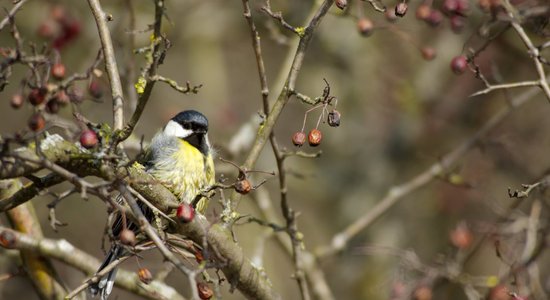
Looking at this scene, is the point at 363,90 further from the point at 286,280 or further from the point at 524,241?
the point at 524,241

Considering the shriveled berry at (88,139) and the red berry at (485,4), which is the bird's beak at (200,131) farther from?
the shriveled berry at (88,139)

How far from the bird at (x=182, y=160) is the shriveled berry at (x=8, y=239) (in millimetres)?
604

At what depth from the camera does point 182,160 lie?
437 cm

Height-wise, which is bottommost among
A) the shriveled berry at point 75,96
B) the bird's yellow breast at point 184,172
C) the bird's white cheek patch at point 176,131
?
the shriveled berry at point 75,96

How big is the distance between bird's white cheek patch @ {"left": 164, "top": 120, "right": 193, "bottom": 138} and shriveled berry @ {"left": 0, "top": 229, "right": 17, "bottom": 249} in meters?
1.35

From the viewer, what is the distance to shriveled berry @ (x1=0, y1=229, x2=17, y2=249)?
11.3 ft

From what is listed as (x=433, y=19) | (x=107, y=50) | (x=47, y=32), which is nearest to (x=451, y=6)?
(x=433, y=19)

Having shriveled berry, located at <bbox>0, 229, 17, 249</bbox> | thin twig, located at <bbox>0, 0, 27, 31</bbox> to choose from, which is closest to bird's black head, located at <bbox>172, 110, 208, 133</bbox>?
shriveled berry, located at <bbox>0, 229, 17, 249</bbox>

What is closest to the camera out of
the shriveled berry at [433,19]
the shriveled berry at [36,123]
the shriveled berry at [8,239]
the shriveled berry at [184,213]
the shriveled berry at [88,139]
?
the shriveled berry at [36,123]

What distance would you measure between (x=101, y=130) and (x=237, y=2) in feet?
15.4

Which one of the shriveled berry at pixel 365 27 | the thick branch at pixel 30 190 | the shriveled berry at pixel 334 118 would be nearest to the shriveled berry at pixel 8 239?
the thick branch at pixel 30 190

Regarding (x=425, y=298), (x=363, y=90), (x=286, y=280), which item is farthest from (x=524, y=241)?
(x=286, y=280)

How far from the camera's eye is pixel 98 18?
3.04 meters

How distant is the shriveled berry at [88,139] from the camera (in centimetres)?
261
